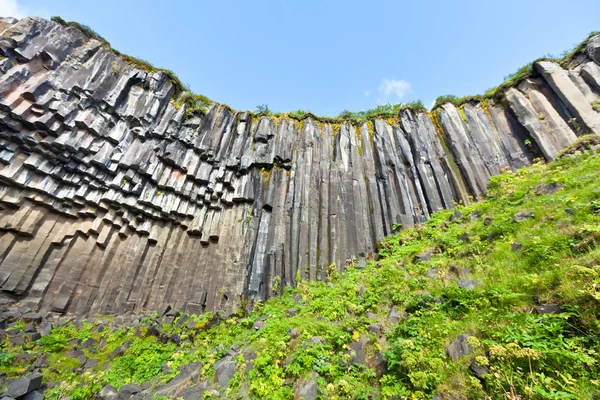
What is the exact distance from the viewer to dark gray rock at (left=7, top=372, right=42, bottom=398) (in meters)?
5.50

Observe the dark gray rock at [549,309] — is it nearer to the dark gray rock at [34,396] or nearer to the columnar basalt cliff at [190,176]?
the columnar basalt cliff at [190,176]

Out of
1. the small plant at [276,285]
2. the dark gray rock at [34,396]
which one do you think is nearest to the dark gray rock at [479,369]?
the small plant at [276,285]

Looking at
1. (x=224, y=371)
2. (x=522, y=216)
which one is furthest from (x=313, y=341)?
(x=522, y=216)

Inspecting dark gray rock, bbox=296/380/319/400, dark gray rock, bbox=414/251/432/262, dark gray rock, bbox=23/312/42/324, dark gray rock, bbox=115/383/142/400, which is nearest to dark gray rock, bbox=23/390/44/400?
dark gray rock, bbox=115/383/142/400

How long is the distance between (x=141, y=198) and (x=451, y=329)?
513 inches

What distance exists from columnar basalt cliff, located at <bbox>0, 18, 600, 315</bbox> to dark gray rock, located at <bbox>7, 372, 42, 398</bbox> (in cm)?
465

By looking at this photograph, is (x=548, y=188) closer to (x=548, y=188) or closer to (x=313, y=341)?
(x=548, y=188)

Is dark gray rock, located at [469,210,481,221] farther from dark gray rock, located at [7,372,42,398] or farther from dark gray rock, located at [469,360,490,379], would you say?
dark gray rock, located at [7,372,42,398]

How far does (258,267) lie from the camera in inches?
448

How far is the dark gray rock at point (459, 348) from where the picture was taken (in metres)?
3.63

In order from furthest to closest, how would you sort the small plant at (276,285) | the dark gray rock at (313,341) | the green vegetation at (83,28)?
the green vegetation at (83,28) < the small plant at (276,285) < the dark gray rock at (313,341)

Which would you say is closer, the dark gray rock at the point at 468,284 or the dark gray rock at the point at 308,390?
the dark gray rock at the point at 308,390

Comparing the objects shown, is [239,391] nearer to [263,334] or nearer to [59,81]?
[263,334]

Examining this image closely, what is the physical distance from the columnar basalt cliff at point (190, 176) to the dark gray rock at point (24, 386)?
15.2 ft
